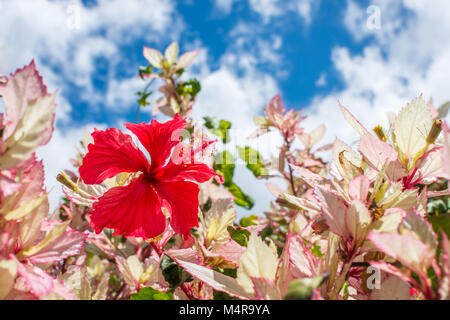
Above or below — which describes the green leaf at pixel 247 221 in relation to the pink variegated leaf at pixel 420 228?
above

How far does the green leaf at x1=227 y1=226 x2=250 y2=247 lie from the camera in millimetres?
703

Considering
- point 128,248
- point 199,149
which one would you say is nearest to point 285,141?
point 128,248

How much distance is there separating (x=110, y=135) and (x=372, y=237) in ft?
1.54

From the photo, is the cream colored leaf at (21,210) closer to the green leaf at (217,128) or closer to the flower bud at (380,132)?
the flower bud at (380,132)

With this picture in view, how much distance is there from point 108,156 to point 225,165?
115cm

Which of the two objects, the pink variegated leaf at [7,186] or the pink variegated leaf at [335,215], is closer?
the pink variegated leaf at [7,186]

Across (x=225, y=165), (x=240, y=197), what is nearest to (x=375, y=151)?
(x=225, y=165)

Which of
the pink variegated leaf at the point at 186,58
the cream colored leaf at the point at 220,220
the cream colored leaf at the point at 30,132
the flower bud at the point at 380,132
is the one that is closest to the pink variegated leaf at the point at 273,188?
the cream colored leaf at the point at 220,220

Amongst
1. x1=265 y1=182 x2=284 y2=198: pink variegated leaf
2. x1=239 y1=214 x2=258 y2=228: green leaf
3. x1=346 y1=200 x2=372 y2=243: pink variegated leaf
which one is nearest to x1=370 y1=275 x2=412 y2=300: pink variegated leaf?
x1=346 y1=200 x2=372 y2=243: pink variegated leaf

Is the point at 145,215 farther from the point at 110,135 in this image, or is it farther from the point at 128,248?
the point at 128,248

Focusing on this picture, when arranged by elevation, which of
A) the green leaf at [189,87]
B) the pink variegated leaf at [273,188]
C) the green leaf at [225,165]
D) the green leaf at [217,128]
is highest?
the green leaf at [189,87]

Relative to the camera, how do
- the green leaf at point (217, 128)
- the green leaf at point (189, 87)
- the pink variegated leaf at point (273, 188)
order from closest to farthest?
the pink variegated leaf at point (273, 188), the green leaf at point (189, 87), the green leaf at point (217, 128)

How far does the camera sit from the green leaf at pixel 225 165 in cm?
170

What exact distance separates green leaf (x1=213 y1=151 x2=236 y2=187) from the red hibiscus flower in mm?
1035
